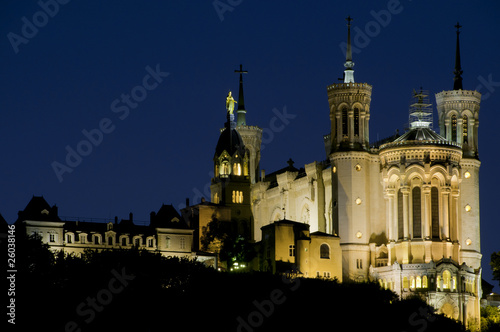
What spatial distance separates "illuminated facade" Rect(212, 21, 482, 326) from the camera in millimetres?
135125

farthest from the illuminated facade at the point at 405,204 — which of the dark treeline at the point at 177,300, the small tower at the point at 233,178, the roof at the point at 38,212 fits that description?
the roof at the point at 38,212

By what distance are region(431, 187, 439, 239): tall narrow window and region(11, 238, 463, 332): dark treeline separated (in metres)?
19.5

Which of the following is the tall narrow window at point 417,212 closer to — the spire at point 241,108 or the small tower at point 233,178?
the small tower at point 233,178

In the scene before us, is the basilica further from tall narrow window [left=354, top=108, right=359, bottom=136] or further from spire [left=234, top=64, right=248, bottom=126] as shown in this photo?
spire [left=234, top=64, right=248, bottom=126]

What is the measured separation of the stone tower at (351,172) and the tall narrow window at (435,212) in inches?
316

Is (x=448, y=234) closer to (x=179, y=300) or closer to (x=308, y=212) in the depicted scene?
(x=308, y=212)

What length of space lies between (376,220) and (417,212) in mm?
6567

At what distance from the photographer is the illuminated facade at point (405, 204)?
443 feet

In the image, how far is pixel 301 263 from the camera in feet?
445

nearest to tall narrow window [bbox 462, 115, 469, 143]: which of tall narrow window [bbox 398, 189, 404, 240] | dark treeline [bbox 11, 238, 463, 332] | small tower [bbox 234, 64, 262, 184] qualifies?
tall narrow window [bbox 398, 189, 404, 240]

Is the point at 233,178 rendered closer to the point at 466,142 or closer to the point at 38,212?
the point at 466,142

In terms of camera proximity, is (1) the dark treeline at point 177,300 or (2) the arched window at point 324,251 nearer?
(1) the dark treeline at point 177,300

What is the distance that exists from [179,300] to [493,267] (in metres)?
56.0

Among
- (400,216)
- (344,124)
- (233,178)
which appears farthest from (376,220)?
(233,178)
